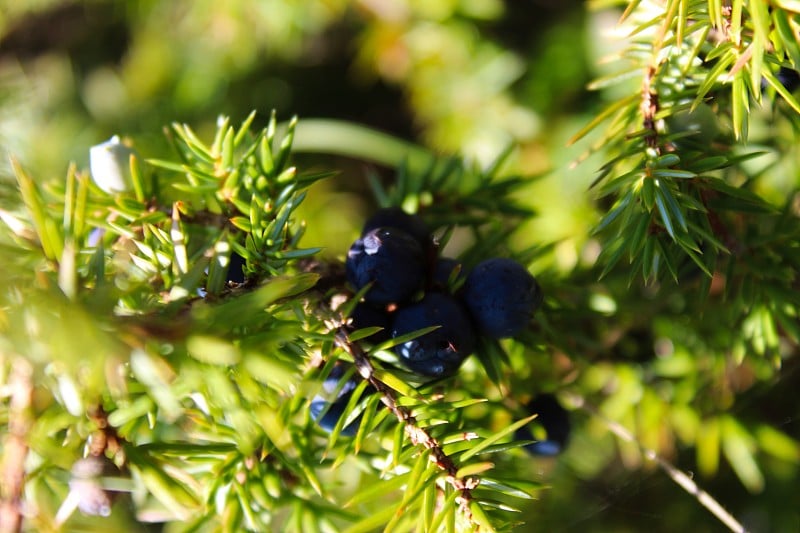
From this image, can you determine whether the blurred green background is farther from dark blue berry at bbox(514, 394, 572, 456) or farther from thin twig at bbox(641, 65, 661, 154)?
thin twig at bbox(641, 65, 661, 154)

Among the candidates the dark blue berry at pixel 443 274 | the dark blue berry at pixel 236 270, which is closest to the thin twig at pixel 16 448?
the dark blue berry at pixel 236 270

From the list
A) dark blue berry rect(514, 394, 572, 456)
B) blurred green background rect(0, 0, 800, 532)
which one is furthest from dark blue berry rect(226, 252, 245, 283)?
blurred green background rect(0, 0, 800, 532)

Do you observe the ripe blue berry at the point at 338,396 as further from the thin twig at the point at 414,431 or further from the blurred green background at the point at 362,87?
the blurred green background at the point at 362,87

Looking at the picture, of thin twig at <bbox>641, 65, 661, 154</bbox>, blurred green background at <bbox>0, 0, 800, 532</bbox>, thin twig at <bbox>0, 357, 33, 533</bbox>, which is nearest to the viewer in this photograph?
thin twig at <bbox>0, 357, 33, 533</bbox>

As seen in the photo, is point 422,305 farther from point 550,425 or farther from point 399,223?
point 550,425

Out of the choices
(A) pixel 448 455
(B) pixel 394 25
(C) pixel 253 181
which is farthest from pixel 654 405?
(B) pixel 394 25

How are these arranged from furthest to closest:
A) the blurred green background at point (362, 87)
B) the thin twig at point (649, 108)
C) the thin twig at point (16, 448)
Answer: the blurred green background at point (362, 87), the thin twig at point (649, 108), the thin twig at point (16, 448)

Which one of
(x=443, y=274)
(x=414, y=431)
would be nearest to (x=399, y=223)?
(x=443, y=274)
